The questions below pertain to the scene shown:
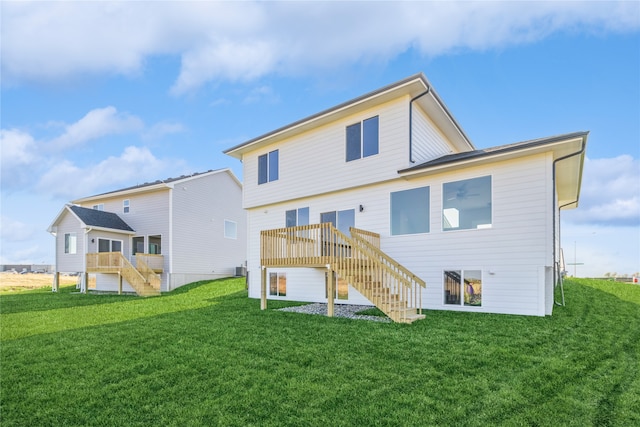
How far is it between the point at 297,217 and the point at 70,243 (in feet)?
50.7

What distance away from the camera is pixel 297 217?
1364cm

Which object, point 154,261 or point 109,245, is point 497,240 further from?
point 109,245

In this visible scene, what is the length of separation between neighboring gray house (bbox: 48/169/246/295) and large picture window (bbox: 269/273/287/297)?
23.6 ft

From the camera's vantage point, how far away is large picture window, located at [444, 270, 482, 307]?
9475mm

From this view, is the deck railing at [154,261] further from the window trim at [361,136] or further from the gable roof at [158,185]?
the window trim at [361,136]

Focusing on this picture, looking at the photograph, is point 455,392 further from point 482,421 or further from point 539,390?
point 539,390

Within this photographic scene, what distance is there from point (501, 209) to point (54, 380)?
9949 millimetres

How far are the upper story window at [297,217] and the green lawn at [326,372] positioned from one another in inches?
209

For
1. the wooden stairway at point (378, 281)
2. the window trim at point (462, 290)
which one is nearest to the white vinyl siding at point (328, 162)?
the wooden stairway at point (378, 281)

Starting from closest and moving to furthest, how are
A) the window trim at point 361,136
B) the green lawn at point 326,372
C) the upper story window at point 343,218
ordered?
the green lawn at point 326,372
the window trim at point 361,136
the upper story window at point 343,218

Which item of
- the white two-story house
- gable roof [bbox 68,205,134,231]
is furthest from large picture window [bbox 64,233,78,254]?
the white two-story house

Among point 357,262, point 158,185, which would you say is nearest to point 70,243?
point 158,185

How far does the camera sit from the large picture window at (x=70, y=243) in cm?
2012

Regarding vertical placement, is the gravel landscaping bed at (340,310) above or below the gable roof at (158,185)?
below
